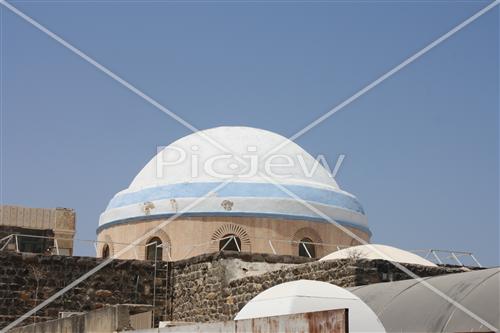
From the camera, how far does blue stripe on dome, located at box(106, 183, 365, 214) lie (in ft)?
67.9

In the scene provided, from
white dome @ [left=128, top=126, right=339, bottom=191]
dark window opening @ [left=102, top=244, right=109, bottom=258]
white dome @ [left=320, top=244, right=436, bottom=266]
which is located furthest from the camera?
dark window opening @ [left=102, top=244, right=109, bottom=258]

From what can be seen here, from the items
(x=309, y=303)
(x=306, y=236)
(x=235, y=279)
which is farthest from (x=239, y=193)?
(x=309, y=303)

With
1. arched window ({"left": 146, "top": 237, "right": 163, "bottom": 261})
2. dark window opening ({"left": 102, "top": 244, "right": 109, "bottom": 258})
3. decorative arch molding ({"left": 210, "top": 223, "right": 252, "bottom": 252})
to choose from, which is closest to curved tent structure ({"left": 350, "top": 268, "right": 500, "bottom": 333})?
decorative arch molding ({"left": 210, "top": 223, "right": 252, "bottom": 252})

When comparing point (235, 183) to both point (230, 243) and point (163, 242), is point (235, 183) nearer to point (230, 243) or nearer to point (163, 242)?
point (230, 243)

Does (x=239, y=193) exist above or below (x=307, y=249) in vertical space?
above

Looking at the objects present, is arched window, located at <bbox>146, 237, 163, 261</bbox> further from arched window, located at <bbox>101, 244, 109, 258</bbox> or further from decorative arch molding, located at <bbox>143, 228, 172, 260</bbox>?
arched window, located at <bbox>101, 244, 109, 258</bbox>

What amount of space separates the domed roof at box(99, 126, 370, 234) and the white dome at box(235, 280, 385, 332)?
13013mm

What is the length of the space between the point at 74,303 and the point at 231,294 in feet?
9.92

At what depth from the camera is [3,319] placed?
612 inches

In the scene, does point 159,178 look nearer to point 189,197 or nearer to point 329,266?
point 189,197

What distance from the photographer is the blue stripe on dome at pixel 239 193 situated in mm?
20703

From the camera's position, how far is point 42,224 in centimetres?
2144

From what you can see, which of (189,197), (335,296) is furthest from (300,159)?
(335,296)

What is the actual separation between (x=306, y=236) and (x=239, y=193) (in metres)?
1.88
